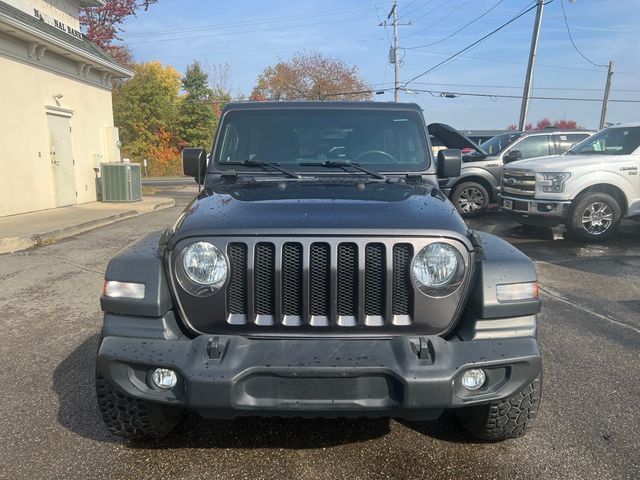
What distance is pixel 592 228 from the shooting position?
8602 millimetres

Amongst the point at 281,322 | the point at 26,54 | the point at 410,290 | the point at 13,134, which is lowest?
the point at 281,322

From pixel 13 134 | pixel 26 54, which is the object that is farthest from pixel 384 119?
pixel 26 54

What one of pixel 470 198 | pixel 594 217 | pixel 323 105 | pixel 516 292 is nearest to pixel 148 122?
pixel 470 198

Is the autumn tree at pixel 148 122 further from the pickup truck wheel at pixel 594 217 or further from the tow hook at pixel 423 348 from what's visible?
the tow hook at pixel 423 348

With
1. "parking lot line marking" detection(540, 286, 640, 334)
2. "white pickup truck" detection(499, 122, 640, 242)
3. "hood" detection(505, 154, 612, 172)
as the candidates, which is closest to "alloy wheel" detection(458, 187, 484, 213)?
"hood" detection(505, 154, 612, 172)

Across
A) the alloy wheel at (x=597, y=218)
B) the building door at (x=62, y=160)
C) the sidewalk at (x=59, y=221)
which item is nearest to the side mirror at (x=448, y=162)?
the alloy wheel at (x=597, y=218)

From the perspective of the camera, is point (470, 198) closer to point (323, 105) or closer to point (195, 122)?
point (323, 105)

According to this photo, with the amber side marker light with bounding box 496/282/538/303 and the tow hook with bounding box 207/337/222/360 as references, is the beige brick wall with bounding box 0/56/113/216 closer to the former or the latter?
the tow hook with bounding box 207/337/222/360

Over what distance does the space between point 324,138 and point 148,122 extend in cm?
3931

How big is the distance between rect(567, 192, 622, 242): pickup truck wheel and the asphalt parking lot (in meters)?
4.18

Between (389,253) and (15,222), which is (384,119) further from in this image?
(15,222)

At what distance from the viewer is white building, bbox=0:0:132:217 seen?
10749 mm

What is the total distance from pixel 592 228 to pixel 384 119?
6240mm

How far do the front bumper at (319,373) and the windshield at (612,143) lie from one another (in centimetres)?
789
